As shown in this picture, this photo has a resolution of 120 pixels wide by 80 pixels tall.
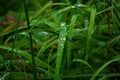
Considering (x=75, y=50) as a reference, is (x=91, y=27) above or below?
above

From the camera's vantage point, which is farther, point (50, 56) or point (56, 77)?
point (50, 56)

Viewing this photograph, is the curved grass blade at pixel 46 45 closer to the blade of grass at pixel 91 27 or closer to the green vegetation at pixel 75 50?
the green vegetation at pixel 75 50

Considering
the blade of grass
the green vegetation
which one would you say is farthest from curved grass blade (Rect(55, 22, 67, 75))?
the blade of grass

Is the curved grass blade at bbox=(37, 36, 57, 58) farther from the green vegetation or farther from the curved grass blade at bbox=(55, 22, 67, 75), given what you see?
the curved grass blade at bbox=(55, 22, 67, 75)

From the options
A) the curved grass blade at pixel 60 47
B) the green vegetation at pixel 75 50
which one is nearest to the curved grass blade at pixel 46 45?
the green vegetation at pixel 75 50

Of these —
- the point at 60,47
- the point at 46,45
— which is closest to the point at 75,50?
the point at 46,45

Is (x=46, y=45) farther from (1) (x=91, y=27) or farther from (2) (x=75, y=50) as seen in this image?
(1) (x=91, y=27)

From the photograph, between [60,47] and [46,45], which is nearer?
[60,47]

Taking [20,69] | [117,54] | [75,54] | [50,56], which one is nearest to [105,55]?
[117,54]

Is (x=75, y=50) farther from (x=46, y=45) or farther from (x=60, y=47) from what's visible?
(x=60, y=47)

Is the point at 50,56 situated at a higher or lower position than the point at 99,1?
lower

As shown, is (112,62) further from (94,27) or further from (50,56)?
(50,56)
